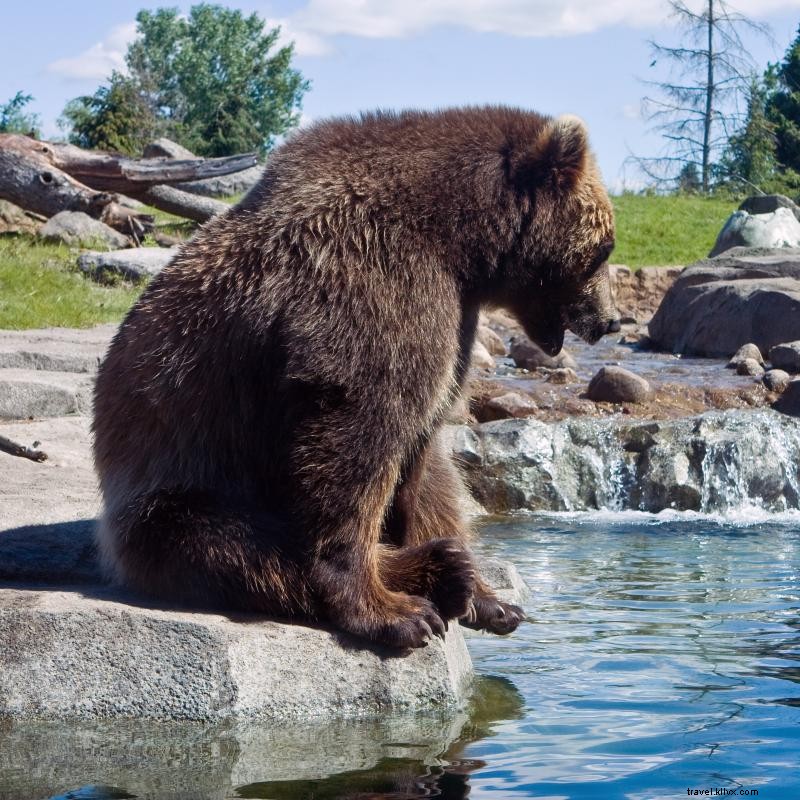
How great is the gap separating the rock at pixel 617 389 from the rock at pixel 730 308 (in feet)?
11.7

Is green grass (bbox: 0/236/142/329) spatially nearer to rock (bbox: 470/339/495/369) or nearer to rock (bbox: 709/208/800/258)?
rock (bbox: 470/339/495/369)

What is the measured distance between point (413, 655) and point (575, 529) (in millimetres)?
5960

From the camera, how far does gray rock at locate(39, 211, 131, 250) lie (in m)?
16.0

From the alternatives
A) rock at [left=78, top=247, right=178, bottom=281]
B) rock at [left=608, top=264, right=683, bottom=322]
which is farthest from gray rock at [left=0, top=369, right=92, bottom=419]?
rock at [left=608, top=264, right=683, bottom=322]

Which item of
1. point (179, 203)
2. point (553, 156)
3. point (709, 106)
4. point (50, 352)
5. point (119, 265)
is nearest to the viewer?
point (553, 156)

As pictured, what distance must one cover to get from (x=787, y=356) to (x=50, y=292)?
8410 mm

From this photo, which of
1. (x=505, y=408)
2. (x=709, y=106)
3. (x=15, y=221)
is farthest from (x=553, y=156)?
(x=709, y=106)

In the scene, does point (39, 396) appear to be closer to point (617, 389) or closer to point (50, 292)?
point (50, 292)

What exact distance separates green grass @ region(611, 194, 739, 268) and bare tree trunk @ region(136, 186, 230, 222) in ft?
25.5

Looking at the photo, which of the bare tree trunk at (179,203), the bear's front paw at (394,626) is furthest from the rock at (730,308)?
the bear's front paw at (394,626)

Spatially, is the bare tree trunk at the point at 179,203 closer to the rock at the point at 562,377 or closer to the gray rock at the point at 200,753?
the rock at the point at 562,377

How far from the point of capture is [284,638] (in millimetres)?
3930

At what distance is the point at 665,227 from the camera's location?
2691 centimetres

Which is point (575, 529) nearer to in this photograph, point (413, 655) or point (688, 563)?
point (688, 563)
